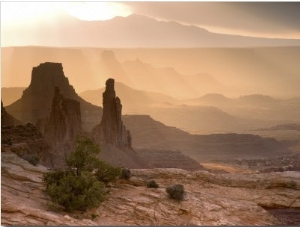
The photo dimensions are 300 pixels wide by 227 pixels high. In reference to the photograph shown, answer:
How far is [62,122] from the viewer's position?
123ft

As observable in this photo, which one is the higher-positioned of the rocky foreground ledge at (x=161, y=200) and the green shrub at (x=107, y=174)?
the green shrub at (x=107, y=174)

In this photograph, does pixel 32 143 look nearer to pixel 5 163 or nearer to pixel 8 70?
pixel 8 70

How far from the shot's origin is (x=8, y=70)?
30875mm

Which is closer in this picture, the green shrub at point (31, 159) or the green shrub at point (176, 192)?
the green shrub at point (176, 192)

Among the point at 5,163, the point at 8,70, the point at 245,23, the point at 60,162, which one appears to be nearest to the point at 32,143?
the point at 60,162

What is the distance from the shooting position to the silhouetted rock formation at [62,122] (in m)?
36.7

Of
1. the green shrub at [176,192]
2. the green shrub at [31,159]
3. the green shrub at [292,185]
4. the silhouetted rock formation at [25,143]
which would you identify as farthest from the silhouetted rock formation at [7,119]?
the green shrub at [292,185]

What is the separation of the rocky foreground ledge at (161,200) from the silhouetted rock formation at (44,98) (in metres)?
14.7

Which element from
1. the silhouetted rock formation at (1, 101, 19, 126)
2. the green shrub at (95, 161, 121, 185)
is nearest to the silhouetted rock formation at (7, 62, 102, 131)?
the silhouetted rock formation at (1, 101, 19, 126)

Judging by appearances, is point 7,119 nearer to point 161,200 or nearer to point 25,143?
point 25,143

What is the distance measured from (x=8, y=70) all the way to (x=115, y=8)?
1340 centimetres

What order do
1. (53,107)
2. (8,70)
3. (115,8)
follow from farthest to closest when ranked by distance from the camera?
1. (53,107)
2. (8,70)
3. (115,8)

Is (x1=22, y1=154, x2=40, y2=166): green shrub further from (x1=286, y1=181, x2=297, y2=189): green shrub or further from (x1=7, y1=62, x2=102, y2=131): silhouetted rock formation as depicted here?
(x1=7, y1=62, x2=102, y2=131): silhouetted rock formation

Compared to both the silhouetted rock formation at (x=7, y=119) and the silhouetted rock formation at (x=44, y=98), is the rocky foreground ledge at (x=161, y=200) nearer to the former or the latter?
the silhouetted rock formation at (x=7, y=119)
